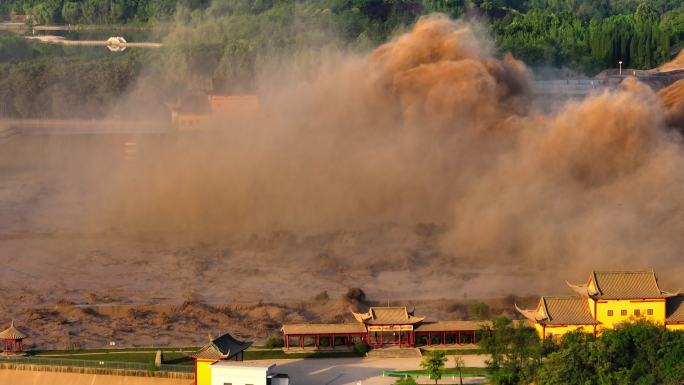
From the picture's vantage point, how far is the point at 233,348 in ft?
145

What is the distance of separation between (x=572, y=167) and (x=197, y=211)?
1190 cm

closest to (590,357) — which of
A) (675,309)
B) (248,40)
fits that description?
(675,309)

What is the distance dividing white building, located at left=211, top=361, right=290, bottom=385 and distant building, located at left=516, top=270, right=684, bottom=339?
6.83 metres

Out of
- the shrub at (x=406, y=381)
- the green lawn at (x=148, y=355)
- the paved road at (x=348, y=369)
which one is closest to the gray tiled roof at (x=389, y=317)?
the green lawn at (x=148, y=355)

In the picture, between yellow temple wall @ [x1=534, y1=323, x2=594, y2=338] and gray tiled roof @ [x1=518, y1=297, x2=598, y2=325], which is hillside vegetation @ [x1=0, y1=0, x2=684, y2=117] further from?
yellow temple wall @ [x1=534, y1=323, x2=594, y2=338]

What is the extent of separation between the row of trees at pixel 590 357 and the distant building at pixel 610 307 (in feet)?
3.58

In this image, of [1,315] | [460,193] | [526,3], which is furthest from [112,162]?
[526,3]

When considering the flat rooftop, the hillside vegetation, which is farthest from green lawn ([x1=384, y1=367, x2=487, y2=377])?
the hillside vegetation

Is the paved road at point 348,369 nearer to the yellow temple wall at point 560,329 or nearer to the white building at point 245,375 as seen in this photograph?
the white building at point 245,375

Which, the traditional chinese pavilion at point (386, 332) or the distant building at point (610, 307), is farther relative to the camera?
the traditional chinese pavilion at point (386, 332)

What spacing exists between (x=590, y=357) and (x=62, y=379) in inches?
473

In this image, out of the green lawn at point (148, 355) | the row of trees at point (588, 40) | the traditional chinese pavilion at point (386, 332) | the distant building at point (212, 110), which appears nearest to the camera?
the green lawn at point (148, 355)

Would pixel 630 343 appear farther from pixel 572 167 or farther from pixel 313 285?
pixel 572 167

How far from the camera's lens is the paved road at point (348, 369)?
4366cm
